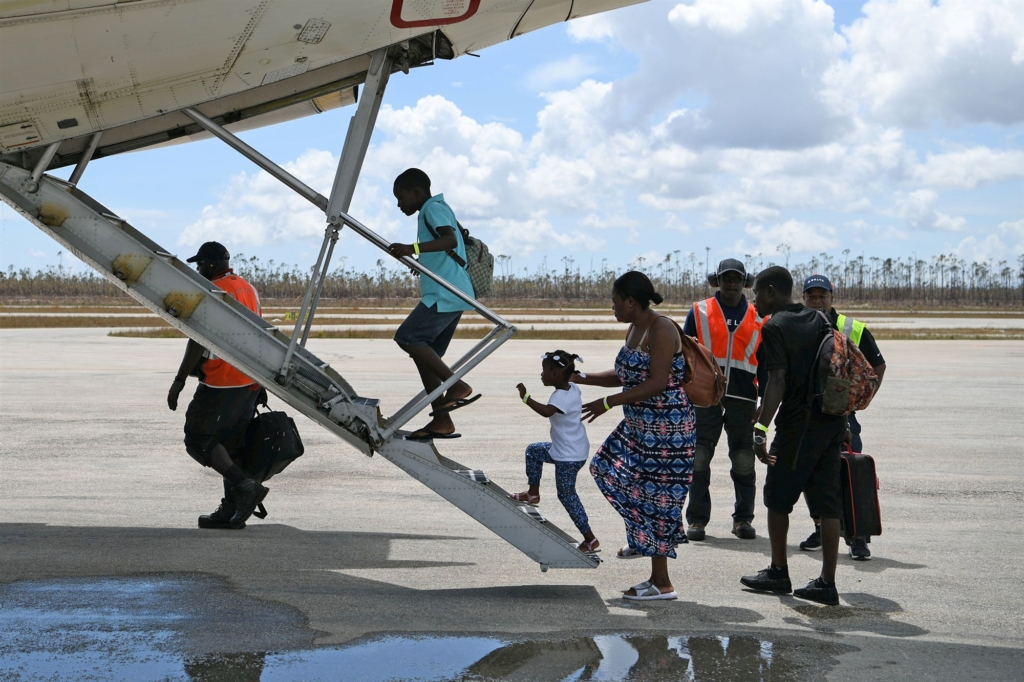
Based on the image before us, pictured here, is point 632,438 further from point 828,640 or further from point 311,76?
point 311,76

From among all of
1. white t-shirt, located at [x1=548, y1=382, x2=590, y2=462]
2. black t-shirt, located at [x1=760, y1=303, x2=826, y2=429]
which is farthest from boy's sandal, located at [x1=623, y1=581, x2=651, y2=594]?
black t-shirt, located at [x1=760, y1=303, x2=826, y2=429]

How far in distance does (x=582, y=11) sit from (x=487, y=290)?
77.5 inches

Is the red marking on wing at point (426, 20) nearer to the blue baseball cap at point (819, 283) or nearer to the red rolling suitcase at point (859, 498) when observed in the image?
the blue baseball cap at point (819, 283)

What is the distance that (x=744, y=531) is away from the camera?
7453 mm

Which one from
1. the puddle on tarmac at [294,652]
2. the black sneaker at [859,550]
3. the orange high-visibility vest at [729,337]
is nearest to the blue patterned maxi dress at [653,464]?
the puddle on tarmac at [294,652]

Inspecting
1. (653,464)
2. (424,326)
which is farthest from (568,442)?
(424,326)

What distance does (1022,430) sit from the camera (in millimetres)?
13453

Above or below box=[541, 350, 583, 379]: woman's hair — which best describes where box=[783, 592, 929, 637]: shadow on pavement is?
below

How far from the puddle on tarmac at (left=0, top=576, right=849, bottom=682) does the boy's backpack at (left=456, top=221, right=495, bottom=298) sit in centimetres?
226

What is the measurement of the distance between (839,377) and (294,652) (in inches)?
136

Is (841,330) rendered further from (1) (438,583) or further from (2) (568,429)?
(1) (438,583)

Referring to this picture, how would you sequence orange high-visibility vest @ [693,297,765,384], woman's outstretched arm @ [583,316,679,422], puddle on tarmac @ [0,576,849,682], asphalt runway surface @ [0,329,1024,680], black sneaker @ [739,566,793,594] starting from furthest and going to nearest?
orange high-visibility vest @ [693,297,765,384] < black sneaker @ [739,566,793,594] < woman's outstretched arm @ [583,316,679,422] < asphalt runway surface @ [0,329,1024,680] < puddle on tarmac @ [0,576,849,682]

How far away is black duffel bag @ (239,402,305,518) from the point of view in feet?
25.4

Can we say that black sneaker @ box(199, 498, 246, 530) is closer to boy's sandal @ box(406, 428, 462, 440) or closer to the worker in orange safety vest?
boy's sandal @ box(406, 428, 462, 440)
